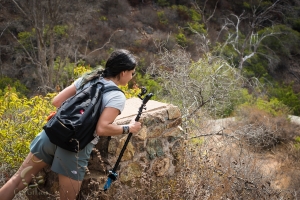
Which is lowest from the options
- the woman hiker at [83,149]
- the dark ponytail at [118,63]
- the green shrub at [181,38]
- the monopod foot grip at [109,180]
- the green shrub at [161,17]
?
the green shrub at [181,38]

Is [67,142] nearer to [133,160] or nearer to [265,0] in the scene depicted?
[133,160]

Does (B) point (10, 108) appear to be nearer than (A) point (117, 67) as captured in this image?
No

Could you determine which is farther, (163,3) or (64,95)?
(163,3)

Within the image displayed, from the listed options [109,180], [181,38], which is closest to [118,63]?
[109,180]

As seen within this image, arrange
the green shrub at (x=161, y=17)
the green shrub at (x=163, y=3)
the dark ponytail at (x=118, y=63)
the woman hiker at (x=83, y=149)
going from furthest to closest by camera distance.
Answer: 1. the green shrub at (x=163, y=3)
2. the green shrub at (x=161, y=17)
3. the dark ponytail at (x=118, y=63)
4. the woman hiker at (x=83, y=149)

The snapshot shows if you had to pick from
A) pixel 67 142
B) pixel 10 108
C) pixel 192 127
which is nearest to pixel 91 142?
pixel 67 142

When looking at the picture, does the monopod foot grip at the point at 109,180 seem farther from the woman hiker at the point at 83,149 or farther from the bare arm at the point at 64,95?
the bare arm at the point at 64,95

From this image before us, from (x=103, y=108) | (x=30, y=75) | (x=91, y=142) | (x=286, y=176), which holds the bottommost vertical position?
(x=30, y=75)

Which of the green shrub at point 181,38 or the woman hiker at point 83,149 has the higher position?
the woman hiker at point 83,149

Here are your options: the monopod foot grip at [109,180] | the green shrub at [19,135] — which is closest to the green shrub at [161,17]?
the green shrub at [19,135]

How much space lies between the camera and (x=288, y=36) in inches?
795

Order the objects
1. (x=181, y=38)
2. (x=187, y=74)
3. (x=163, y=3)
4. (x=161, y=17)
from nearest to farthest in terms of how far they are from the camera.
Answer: (x=187, y=74)
(x=181, y=38)
(x=161, y=17)
(x=163, y=3)

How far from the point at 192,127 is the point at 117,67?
3.13m

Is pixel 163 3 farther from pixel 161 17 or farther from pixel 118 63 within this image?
pixel 118 63
